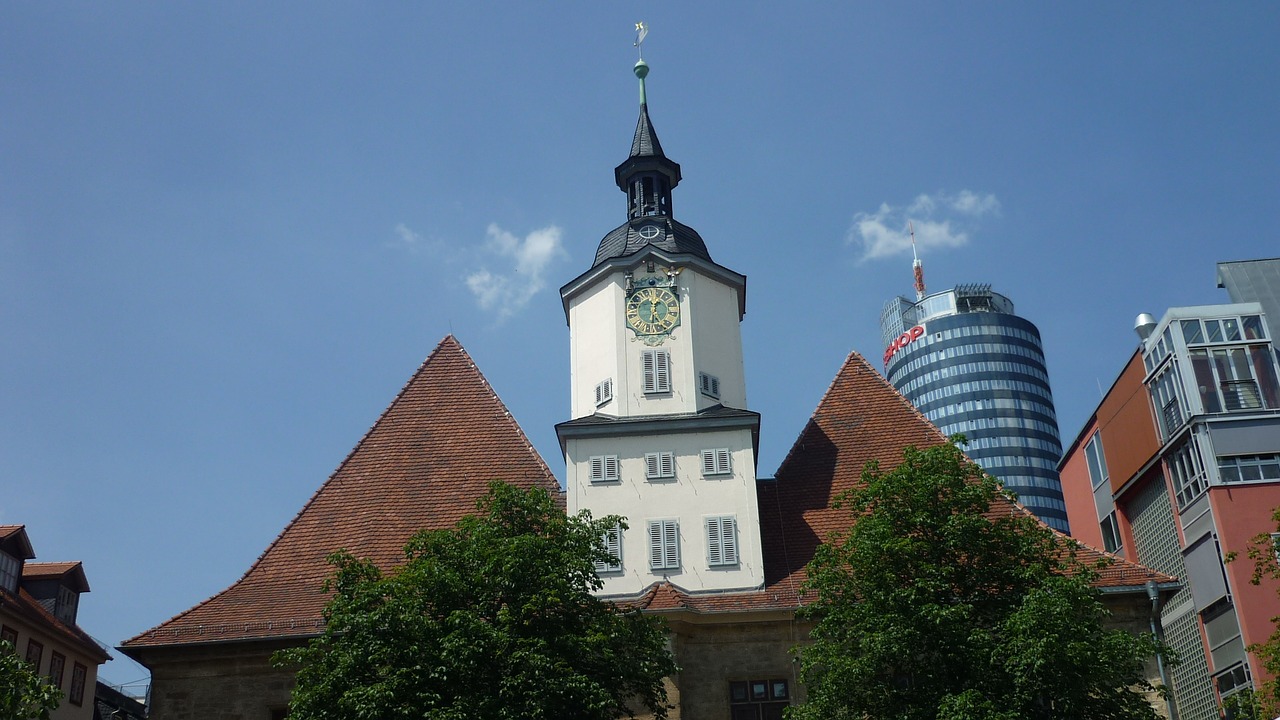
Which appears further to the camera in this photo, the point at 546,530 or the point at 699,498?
the point at 699,498

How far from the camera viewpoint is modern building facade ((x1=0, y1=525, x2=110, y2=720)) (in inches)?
1423

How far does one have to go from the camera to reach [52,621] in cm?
3797

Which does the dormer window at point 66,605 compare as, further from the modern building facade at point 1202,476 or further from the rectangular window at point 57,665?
the modern building facade at point 1202,476

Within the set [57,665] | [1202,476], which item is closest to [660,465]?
[1202,476]

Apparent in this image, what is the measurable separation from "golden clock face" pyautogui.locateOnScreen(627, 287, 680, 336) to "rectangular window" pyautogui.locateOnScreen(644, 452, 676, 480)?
10.0 feet

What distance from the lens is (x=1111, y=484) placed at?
1725 inches

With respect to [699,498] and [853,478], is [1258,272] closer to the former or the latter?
[853,478]

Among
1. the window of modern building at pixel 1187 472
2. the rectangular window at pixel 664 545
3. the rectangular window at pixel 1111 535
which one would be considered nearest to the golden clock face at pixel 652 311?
the rectangular window at pixel 664 545

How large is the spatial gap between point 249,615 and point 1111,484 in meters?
30.0

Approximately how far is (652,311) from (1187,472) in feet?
62.2

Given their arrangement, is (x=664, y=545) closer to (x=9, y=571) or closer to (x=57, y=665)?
(x=57, y=665)

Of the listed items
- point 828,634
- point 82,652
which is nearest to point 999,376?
point 82,652

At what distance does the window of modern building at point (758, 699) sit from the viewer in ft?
83.5

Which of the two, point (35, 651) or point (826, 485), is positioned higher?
point (826, 485)
